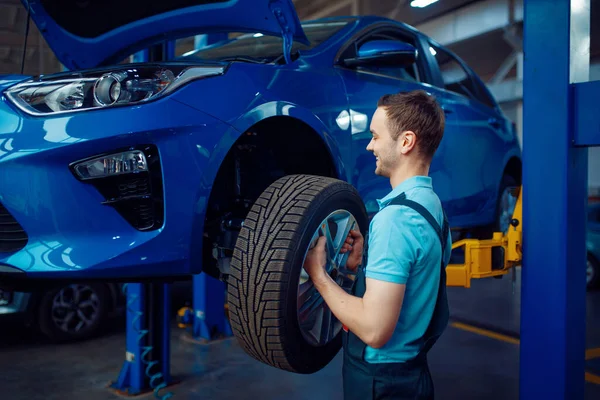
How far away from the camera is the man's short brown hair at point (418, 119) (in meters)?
1.46

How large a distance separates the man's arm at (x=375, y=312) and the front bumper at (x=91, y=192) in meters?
0.56

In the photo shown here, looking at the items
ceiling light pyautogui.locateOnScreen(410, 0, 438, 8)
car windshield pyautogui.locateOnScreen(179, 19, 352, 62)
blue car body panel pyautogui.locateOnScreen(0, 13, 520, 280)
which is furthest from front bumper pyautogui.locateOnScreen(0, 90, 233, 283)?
ceiling light pyautogui.locateOnScreen(410, 0, 438, 8)

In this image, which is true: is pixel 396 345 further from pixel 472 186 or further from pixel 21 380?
pixel 21 380

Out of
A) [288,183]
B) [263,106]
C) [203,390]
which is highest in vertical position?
[263,106]

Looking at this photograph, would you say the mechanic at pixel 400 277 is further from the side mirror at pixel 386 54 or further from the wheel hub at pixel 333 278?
the side mirror at pixel 386 54

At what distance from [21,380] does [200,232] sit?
297 cm

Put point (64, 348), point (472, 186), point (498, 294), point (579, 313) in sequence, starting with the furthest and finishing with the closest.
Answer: point (498, 294) → point (64, 348) → point (472, 186) → point (579, 313)

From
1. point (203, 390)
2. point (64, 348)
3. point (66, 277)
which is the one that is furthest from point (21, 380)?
point (66, 277)

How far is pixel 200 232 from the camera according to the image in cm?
172

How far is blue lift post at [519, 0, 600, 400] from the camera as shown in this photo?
1940 millimetres

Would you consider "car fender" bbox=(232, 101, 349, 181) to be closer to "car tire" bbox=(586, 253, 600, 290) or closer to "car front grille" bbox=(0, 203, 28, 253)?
"car front grille" bbox=(0, 203, 28, 253)

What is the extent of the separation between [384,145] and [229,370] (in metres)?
3.12

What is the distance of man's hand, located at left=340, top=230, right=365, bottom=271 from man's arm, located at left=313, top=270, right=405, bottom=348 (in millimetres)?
460

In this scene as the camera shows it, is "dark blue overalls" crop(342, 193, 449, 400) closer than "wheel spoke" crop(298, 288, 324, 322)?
Yes
